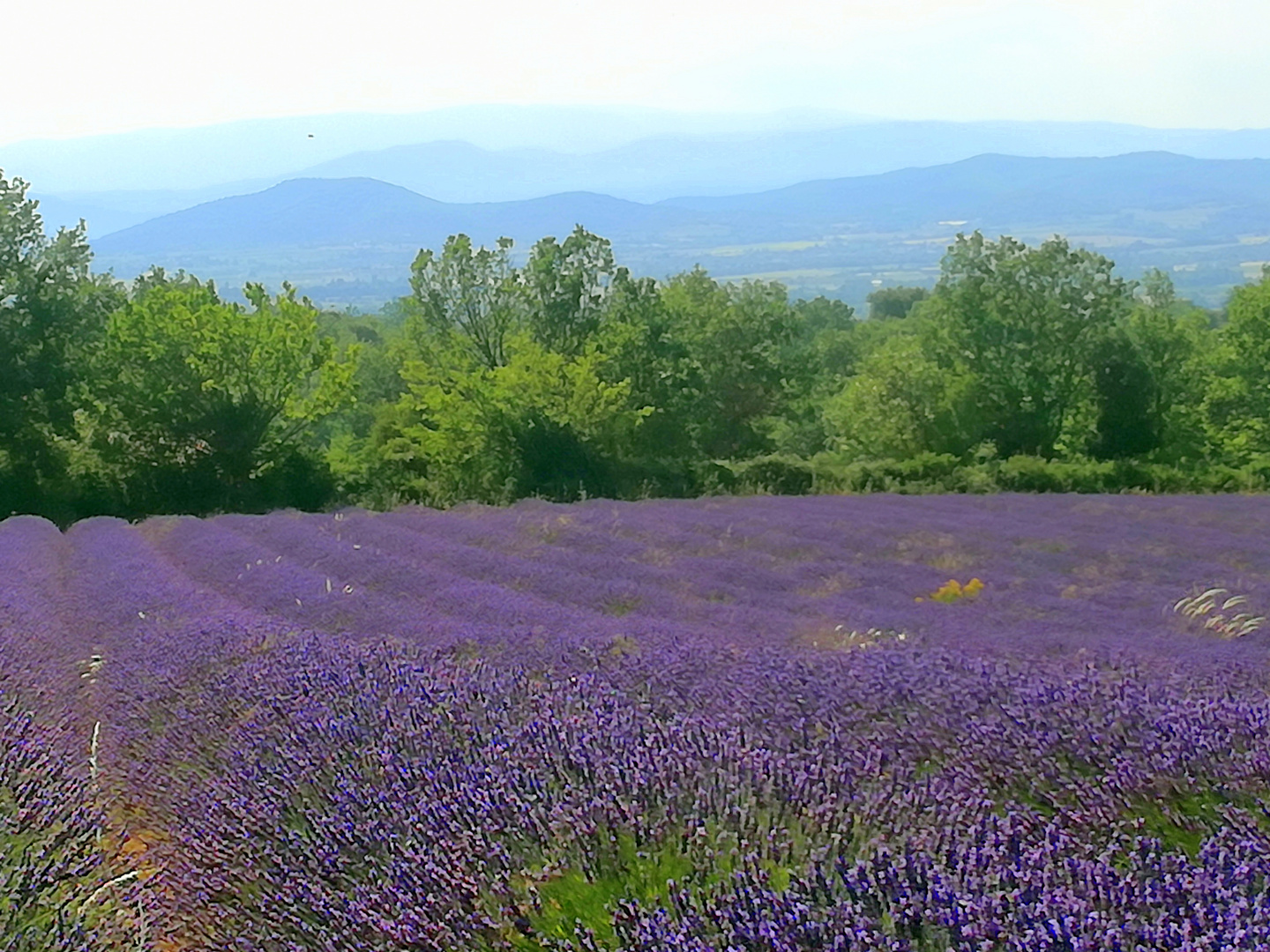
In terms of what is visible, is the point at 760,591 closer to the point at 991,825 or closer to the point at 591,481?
the point at 991,825

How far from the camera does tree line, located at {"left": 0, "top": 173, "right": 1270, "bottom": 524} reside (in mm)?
21062

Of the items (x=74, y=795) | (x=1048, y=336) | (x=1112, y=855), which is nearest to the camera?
(x=1112, y=855)

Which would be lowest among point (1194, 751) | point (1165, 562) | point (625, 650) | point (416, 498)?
point (416, 498)

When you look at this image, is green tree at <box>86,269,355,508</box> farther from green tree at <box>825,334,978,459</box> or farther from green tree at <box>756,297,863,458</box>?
green tree at <box>825,334,978,459</box>

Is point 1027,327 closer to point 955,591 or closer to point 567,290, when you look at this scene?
point 567,290

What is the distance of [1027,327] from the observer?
31875 millimetres

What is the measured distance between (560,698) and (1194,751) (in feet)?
5.93

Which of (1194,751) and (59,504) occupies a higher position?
(1194,751)

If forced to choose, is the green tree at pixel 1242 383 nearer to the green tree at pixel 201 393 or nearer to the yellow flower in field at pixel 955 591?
the green tree at pixel 201 393

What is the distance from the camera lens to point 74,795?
10.8ft

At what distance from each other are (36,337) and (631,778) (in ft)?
70.9

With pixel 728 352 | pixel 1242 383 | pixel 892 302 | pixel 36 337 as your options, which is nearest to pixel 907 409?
pixel 728 352

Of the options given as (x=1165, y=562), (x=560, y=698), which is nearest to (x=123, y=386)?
(x=1165, y=562)

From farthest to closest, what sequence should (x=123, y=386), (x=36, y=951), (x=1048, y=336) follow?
1. (x=1048, y=336)
2. (x=123, y=386)
3. (x=36, y=951)
